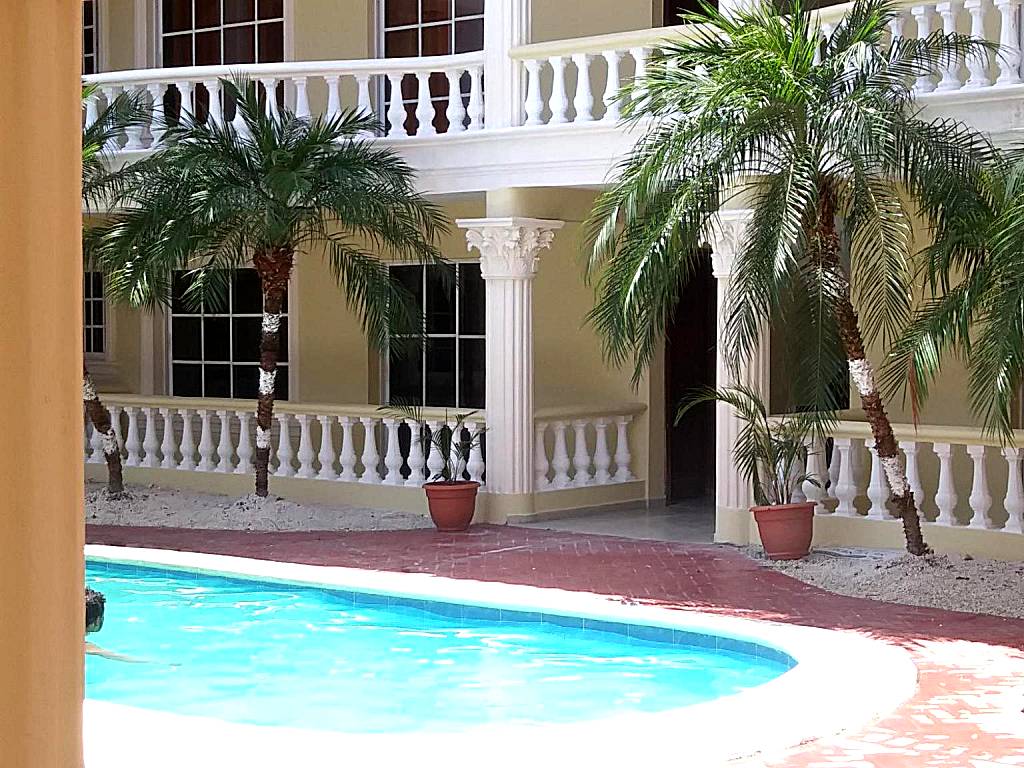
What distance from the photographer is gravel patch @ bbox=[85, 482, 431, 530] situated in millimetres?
13305

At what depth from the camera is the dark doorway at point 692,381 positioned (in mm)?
15453

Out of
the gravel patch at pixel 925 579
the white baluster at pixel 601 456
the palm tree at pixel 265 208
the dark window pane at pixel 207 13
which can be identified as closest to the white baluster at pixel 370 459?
the palm tree at pixel 265 208

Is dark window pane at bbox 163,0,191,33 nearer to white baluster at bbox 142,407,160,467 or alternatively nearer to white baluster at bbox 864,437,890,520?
white baluster at bbox 142,407,160,467

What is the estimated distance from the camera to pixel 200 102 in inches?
710

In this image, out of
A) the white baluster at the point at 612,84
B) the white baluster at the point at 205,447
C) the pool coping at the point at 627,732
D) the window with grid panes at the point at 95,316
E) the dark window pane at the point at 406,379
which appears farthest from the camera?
the window with grid panes at the point at 95,316

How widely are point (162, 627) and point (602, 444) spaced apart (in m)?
5.68

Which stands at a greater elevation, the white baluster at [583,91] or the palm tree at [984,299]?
the white baluster at [583,91]

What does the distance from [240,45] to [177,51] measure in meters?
1.03

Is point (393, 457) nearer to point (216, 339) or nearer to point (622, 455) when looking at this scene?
point (622, 455)

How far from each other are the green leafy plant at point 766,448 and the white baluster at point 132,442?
22.8 feet

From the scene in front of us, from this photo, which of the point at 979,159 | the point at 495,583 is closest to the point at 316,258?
the point at 495,583

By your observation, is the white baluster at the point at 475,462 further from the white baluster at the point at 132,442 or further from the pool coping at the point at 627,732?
the pool coping at the point at 627,732

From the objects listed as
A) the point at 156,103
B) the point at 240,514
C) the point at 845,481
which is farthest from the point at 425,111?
the point at 845,481

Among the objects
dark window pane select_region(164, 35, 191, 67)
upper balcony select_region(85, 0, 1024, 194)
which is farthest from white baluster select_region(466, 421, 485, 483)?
dark window pane select_region(164, 35, 191, 67)
